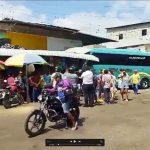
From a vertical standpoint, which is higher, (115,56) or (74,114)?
(115,56)

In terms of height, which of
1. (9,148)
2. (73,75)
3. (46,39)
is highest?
(46,39)

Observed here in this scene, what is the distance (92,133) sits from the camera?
12.5 m

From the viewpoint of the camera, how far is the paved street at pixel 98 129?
11242mm

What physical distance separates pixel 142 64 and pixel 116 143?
68.4 ft

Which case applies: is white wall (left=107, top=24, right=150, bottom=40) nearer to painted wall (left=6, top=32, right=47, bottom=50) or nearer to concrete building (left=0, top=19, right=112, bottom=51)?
concrete building (left=0, top=19, right=112, bottom=51)

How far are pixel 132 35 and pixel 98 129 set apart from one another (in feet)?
150

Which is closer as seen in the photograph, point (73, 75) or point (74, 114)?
point (74, 114)

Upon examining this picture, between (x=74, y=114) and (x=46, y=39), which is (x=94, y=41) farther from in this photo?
(x=74, y=114)

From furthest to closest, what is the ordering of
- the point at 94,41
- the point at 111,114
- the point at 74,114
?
the point at 94,41 → the point at 111,114 → the point at 74,114

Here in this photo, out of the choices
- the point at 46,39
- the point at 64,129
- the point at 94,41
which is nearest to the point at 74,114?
the point at 64,129

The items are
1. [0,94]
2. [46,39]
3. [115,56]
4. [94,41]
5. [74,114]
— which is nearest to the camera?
[74,114]

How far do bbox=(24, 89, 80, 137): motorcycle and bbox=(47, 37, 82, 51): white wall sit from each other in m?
21.0

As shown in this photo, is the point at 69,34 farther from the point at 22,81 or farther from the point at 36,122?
the point at 36,122

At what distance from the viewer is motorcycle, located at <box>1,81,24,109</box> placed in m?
18.7
